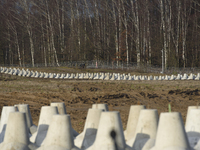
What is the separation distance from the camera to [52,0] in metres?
42.8

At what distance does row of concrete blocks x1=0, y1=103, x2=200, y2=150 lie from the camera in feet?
12.4

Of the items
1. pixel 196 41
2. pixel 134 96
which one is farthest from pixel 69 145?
pixel 196 41

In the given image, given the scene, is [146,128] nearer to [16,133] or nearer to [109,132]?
[109,132]

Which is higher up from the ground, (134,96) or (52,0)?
(52,0)

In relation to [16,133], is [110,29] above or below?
above

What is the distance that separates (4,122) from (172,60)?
31.1 m

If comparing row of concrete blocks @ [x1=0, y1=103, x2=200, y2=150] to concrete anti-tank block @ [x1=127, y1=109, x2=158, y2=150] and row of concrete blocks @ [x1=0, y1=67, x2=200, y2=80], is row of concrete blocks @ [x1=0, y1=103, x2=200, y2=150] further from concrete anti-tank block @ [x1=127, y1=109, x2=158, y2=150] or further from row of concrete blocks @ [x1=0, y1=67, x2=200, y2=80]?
row of concrete blocks @ [x1=0, y1=67, x2=200, y2=80]

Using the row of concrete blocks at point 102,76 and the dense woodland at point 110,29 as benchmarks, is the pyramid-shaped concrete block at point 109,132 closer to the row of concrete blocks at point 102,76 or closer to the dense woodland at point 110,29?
the row of concrete blocks at point 102,76

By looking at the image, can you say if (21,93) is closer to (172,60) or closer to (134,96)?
(134,96)

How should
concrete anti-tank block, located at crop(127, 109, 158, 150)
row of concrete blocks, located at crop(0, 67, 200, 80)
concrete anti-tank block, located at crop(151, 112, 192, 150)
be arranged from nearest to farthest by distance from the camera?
concrete anti-tank block, located at crop(151, 112, 192, 150) → concrete anti-tank block, located at crop(127, 109, 158, 150) → row of concrete blocks, located at crop(0, 67, 200, 80)

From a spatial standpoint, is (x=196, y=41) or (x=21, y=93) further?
(x=196, y=41)

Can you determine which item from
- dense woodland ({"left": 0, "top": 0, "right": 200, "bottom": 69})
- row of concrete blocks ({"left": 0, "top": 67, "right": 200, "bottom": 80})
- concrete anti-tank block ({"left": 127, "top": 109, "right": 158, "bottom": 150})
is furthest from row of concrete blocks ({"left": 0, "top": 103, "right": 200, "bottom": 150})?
dense woodland ({"left": 0, "top": 0, "right": 200, "bottom": 69})

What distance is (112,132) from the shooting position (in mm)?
4090

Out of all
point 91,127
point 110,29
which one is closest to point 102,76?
point 110,29
